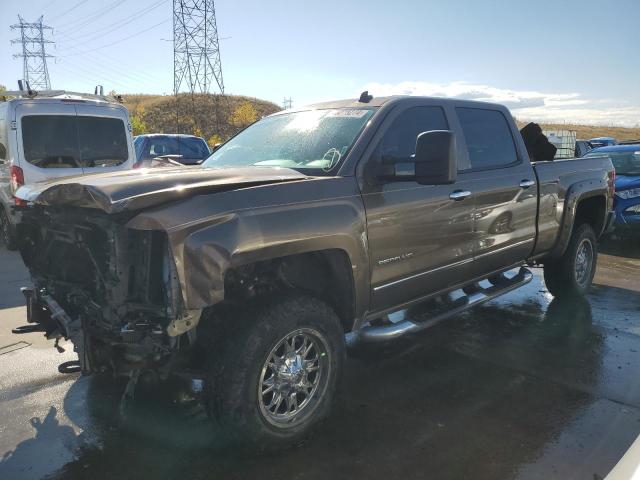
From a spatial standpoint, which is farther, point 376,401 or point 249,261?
point 376,401

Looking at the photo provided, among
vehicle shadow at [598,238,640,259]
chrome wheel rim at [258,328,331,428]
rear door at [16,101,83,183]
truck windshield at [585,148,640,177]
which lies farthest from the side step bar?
rear door at [16,101,83,183]

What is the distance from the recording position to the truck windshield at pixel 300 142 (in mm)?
3543

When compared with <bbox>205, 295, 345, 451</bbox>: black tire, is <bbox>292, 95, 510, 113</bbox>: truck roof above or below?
above

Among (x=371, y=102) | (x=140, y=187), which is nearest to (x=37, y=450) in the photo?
(x=140, y=187)

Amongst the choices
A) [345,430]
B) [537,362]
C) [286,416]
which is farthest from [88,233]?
[537,362]

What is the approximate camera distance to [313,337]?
3.14m

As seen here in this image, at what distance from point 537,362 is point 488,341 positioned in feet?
1.84

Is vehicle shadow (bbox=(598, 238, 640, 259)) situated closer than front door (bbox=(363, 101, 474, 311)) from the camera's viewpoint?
No

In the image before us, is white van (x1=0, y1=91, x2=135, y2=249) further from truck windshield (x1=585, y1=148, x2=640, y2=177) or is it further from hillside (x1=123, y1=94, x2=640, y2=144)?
hillside (x1=123, y1=94, x2=640, y2=144)

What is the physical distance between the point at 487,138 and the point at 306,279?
239 cm

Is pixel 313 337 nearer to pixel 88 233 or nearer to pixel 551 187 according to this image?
pixel 88 233

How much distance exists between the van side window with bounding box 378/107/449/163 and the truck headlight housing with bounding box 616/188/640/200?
630 centimetres

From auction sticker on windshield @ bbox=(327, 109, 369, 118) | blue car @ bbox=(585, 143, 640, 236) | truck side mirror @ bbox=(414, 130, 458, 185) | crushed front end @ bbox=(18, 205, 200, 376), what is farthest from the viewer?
blue car @ bbox=(585, 143, 640, 236)

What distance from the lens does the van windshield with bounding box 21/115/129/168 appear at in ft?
27.1
